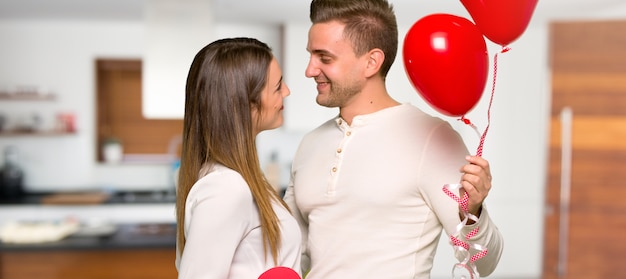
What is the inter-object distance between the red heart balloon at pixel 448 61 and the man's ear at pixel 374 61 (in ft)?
0.61

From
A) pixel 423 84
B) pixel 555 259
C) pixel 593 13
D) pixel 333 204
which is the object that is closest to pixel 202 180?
pixel 333 204

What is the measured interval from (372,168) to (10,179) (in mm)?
4619

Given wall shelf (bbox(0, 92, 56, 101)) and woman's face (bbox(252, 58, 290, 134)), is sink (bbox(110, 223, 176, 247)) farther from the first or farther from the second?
woman's face (bbox(252, 58, 290, 134))

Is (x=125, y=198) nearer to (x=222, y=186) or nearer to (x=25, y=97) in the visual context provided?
A: (x=25, y=97)

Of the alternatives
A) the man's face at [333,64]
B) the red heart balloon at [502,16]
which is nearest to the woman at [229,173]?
the man's face at [333,64]

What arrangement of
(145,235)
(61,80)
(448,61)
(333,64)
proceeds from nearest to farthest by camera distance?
(448,61)
(333,64)
(145,235)
(61,80)

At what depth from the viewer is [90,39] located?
566 centimetres

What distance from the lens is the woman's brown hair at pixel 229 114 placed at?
1.41 m

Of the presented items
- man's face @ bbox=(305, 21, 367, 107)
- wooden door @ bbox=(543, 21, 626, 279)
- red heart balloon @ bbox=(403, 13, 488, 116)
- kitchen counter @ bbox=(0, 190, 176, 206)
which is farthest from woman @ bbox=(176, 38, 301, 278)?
kitchen counter @ bbox=(0, 190, 176, 206)

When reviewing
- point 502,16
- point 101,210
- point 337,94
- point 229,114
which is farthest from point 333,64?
point 101,210

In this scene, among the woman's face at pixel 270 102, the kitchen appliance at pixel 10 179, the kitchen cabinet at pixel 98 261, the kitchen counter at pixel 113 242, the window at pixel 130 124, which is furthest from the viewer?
the window at pixel 130 124

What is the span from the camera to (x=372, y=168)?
1.59 metres

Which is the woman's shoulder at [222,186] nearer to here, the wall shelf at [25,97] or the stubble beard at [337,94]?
the stubble beard at [337,94]

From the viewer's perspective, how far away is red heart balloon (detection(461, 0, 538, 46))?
1.34 meters
